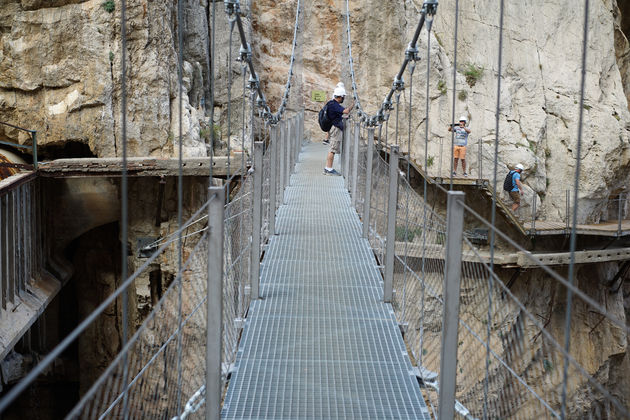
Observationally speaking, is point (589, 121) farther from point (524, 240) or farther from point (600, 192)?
point (524, 240)

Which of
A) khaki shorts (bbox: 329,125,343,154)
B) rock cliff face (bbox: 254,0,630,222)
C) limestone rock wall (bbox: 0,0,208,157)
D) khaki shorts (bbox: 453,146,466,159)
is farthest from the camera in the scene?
rock cliff face (bbox: 254,0,630,222)

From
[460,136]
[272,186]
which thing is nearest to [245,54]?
[272,186]

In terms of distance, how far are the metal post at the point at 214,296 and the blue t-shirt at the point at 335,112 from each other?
6.15 meters

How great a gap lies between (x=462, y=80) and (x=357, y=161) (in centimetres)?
683

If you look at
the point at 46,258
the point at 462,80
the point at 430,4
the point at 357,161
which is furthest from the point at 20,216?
the point at 462,80

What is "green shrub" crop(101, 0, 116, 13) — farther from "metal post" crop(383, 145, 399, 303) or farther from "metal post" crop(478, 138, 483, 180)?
"metal post" crop(383, 145, 399, 303)

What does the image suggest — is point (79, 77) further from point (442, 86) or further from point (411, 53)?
point (442, 86)

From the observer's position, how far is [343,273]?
4422mm

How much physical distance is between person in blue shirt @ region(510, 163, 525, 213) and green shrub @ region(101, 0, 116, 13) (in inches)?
271

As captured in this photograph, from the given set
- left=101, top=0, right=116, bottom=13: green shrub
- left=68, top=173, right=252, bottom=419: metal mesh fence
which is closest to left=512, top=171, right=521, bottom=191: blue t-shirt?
left=101, top=0, right=116, bottom=13: green shrub

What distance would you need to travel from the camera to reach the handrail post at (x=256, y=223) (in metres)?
3.83

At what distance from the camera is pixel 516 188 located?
11000mm

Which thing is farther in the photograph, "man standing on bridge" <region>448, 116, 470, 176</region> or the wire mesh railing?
"man standing on bridge" <region>448, 116, 470, 176</region>

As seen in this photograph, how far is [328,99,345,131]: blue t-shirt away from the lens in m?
8.18
